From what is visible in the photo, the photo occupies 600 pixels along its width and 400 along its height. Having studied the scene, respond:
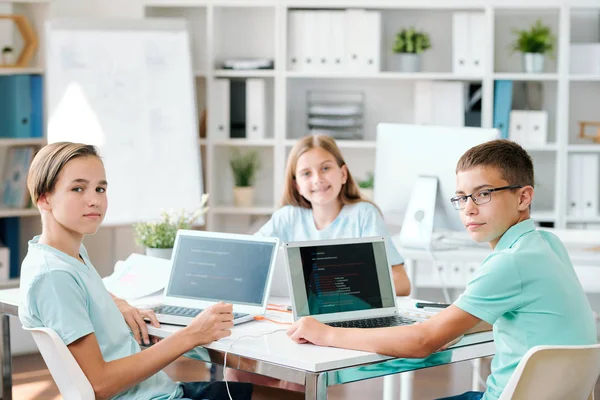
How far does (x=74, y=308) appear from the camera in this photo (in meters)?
1.85

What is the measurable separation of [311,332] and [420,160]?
1.49 metres

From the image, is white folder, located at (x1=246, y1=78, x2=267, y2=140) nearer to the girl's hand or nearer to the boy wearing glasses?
the girl's hand

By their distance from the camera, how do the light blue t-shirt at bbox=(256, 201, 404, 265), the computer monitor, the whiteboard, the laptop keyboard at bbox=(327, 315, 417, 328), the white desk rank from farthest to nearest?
the whiteboard
the computer monitor
the light blue t-shirt at bbox=(256, 201, 404, 265)
the laptop keyboard at bbox=(327, 315, 417, 328)
the white desk

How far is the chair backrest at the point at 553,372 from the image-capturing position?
167cm

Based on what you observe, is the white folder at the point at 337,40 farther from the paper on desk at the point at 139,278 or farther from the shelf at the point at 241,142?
the paper on desk at the point at 139,278

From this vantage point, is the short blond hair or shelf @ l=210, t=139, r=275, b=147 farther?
shelf @ l=210, t=139, r=275, b=147

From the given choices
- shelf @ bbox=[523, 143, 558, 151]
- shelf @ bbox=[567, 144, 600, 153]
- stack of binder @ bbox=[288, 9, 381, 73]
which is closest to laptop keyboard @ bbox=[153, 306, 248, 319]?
stack of binder @ bbox=[288, 9, 381, 73]

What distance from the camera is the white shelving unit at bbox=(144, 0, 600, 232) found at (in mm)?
4641

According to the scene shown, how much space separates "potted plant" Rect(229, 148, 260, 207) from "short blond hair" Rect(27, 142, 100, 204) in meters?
2.80

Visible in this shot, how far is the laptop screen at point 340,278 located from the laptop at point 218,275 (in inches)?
5.0

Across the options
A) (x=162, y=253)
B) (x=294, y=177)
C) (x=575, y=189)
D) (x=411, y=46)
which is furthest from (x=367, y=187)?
(x=162, y=253)

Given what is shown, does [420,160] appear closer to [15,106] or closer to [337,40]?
[337,40]

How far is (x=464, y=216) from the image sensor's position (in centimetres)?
193

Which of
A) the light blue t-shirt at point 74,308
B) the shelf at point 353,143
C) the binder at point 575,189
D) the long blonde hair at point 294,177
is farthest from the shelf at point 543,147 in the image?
the light blue t-shirt at point 74,308
